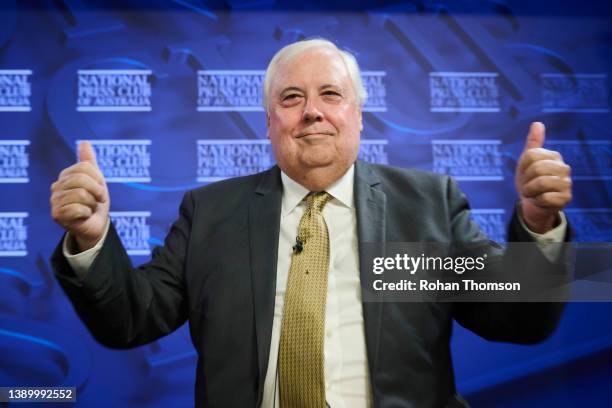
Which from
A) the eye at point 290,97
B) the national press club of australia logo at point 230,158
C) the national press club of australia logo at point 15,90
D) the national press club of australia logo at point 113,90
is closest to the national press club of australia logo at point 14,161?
the national press club of australia logo at point 15,90

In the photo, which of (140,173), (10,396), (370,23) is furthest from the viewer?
(370,23)

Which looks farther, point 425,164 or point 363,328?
point 425,164

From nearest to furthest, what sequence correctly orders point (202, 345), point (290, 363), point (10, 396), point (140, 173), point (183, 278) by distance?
point (290, 363)
point (202, 345)
point (183, 278)
point (10, 396)
point (140, 173)

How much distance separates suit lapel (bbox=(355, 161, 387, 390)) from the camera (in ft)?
4.94

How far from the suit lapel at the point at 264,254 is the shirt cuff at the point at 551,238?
71 centimetres

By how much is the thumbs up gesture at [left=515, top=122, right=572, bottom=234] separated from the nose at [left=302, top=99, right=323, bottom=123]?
26.6 inches

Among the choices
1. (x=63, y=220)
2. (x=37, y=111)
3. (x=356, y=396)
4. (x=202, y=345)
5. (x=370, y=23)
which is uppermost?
(x=370, y=23)

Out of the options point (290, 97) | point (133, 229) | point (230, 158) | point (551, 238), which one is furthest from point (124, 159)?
point (551, 238)

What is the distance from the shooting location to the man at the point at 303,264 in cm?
139

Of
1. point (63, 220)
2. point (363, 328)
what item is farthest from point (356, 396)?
point (63, 220)

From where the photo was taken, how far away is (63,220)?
1302mm

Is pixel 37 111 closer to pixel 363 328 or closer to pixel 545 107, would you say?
pixel 363 328

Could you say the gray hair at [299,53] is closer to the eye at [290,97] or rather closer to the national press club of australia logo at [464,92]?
the eye at [290,97]

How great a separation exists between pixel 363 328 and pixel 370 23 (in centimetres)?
198
